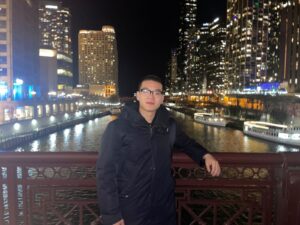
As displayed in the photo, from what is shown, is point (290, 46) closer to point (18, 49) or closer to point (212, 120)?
point (212, 120)

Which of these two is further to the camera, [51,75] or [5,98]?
[51,75]

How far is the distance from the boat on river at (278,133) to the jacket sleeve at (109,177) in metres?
57.6

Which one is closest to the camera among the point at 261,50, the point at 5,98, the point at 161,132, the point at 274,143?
the point at 161,132

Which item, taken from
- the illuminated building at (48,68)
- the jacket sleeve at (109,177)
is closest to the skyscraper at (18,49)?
the illuminated building at (48,68)

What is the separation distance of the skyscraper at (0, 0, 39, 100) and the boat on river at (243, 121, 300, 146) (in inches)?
2117

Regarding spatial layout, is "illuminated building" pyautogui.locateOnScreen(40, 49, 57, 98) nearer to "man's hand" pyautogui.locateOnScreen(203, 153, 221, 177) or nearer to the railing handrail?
the railing handrail

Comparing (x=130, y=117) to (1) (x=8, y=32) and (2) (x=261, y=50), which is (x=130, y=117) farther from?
(2) (x=261, y=50)

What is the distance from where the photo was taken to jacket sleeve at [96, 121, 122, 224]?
354cm

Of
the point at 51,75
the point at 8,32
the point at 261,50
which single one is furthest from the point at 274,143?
the point at 261,50

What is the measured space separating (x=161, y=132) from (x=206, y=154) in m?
0.88

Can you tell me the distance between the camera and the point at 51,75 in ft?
497

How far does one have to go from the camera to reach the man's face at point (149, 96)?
402 cm

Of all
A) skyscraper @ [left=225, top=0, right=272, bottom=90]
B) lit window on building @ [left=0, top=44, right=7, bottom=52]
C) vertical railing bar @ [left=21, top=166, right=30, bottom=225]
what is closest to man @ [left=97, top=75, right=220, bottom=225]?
vertical railing bar @ [left=21, top=166, right=30, bottom=225]

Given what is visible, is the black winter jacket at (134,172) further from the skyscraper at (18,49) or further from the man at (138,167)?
the skyscraper at (18,49)
